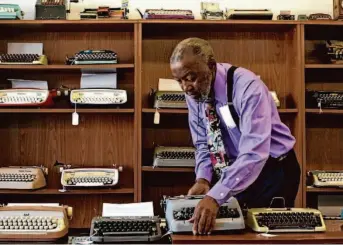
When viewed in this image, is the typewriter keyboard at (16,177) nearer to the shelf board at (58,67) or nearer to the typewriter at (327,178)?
the shelf board at (58,67)

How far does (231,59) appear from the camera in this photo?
442 centimetres

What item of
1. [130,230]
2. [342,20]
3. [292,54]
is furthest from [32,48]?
[130,230]

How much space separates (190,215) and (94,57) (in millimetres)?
2270

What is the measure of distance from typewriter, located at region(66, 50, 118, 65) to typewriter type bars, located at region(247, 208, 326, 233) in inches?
86.4

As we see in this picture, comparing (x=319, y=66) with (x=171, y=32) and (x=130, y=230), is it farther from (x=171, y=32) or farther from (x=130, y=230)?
(x=130, y=230)

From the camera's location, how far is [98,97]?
4051 millimetres

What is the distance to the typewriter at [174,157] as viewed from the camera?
4020 mm

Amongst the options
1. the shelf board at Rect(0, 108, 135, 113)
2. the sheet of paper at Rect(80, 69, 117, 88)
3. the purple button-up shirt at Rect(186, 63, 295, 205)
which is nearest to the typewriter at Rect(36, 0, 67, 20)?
the sheet of paper at Rect(80, 69, 117, 88)

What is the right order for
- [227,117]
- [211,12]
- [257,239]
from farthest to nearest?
[211,12], [227,117], [257,239]

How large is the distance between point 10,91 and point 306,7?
2.45 m

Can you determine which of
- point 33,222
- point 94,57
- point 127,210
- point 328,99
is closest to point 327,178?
point 328,99

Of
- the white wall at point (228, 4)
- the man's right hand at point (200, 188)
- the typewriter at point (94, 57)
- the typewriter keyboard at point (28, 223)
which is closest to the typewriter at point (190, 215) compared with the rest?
the man's right hand at point (200, 188)

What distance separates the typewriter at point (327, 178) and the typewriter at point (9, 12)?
2.51m

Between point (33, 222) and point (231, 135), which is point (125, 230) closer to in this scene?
point (33, 222)
